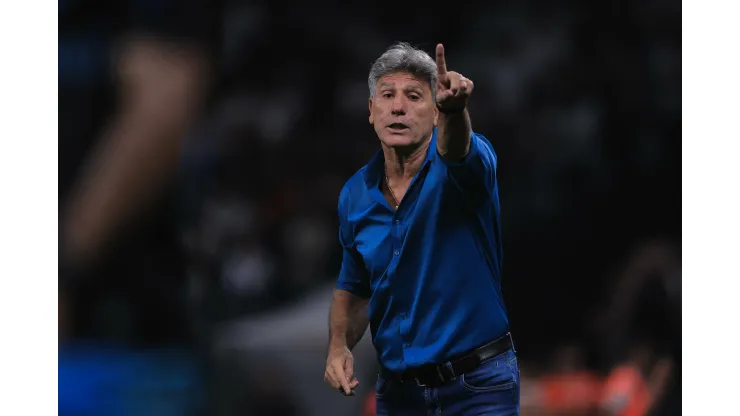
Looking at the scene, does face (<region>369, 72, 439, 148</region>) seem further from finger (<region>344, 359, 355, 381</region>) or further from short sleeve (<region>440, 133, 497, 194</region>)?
finger (<region>344, 359, 355, 381</region>)

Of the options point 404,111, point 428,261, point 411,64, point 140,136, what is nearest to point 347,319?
point 428,261

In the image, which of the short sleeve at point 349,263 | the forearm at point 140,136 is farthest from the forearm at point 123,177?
the short sleeve at point 349,263

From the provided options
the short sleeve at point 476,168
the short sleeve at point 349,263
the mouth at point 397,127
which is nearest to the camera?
the short sleeve at point 476,168

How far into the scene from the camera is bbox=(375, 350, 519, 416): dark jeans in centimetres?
233

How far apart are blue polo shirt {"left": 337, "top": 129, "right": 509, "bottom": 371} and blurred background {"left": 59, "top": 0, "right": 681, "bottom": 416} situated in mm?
1191

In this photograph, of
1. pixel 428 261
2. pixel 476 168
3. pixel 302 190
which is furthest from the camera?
pixel 302 190

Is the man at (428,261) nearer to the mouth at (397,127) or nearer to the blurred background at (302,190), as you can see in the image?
the mouth at (397,127)

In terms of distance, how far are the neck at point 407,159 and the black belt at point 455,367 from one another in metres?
0.52

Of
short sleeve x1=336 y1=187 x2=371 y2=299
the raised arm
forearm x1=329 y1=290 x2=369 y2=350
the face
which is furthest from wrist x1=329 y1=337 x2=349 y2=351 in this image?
the raised arm

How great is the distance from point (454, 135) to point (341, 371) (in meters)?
0.80

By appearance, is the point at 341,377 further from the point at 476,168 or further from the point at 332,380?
the point at 476,168

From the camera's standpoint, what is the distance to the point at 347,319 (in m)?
2.68

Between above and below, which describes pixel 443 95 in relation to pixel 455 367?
above

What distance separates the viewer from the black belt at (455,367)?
2.34 meters
